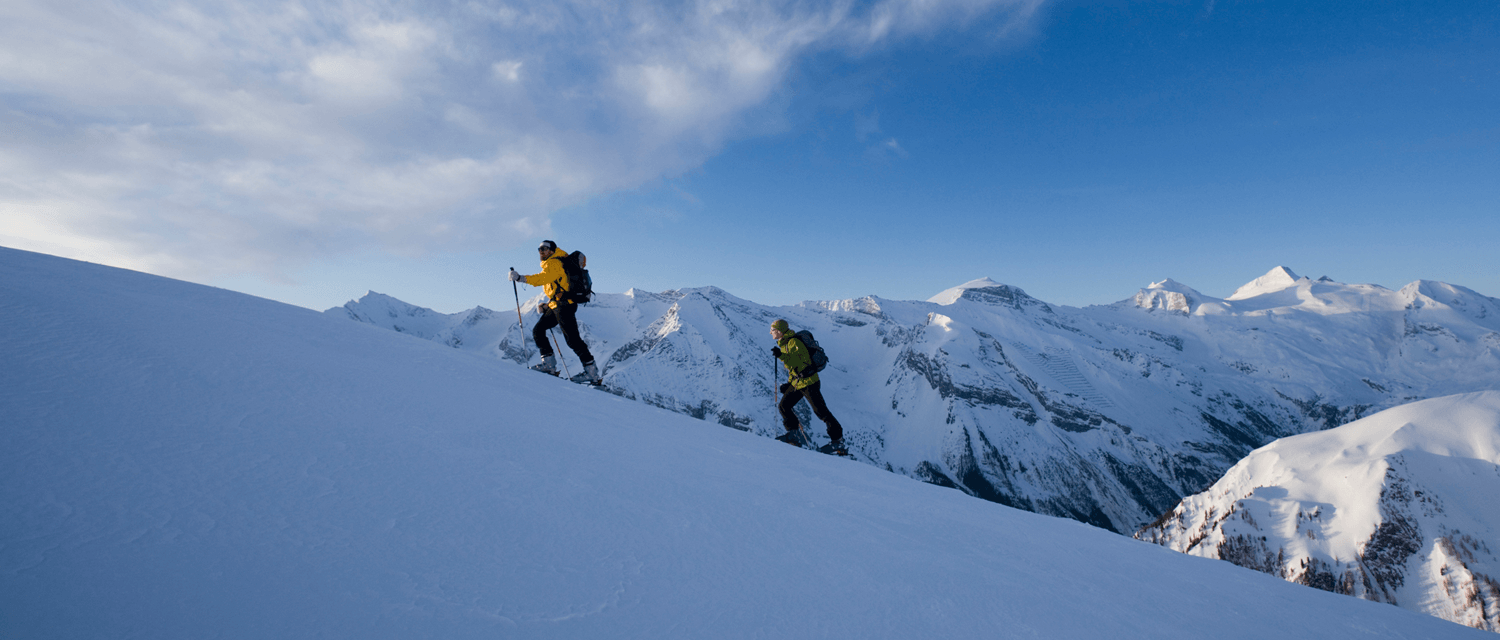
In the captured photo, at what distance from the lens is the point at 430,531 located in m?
2.72

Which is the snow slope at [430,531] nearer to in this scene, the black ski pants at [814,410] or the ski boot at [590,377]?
the black ski pants at [814,410]

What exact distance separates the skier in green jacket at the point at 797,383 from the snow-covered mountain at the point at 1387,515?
13646 centimetres

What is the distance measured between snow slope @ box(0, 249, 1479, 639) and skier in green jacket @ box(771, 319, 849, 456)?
5.67m

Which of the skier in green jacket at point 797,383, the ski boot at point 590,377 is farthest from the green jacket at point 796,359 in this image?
the ski boot at point 590,377

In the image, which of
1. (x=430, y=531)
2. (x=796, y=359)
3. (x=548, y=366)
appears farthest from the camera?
(x=548, y=366)

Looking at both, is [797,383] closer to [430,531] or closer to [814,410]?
[814,410]

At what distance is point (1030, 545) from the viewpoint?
15.7 ft

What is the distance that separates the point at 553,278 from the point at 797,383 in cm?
543

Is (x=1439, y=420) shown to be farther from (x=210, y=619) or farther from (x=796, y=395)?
(x=210, y=619)

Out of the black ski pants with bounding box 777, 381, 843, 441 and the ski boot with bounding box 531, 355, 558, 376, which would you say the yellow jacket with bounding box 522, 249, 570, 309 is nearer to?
the ski boot with bounding box 531, 355, 558, 376

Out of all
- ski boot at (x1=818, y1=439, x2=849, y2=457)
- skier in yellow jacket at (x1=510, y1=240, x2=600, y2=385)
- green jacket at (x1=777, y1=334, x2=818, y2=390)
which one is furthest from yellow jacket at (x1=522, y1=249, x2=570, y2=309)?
ski boot at (x1=818, y1=439, x2=849, y2=457)

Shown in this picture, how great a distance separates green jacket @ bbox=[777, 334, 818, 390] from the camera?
11.6m

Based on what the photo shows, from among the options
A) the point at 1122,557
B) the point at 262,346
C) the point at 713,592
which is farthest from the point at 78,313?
the point at 1122,557

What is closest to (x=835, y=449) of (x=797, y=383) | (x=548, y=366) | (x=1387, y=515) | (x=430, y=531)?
(x=797, y=383)
